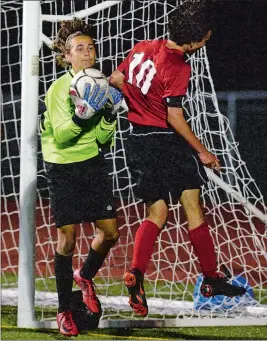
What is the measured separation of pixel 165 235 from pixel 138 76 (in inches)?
A: 211

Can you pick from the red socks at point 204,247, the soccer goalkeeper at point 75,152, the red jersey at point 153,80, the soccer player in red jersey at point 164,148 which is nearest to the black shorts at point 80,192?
the soccer goalkeeper at point 75,152

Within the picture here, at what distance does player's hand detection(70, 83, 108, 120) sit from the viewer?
464 centimetres

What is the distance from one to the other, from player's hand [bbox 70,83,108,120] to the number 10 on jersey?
0.16 metres

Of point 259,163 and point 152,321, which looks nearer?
point 152,321

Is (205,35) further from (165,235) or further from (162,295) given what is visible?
(165,235)

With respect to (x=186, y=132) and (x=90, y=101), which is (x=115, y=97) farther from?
(x=186, y=132)

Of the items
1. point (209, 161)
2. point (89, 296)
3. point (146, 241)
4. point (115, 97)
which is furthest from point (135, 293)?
point (115, 97)

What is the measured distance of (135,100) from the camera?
4.77 m

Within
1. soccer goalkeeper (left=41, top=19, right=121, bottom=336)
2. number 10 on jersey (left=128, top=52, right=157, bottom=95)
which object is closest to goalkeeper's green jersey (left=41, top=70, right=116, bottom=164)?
soccer goalkeeper (left=41, top=19, right=121, bottom=336)

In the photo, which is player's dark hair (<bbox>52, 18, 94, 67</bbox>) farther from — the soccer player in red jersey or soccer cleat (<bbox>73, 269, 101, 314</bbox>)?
soccer cleat (<bbox>73, 269, 101, 314</bbox>)

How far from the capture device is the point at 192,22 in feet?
15.3

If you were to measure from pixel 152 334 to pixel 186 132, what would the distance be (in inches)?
49.7

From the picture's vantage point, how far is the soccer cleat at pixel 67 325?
499 cm

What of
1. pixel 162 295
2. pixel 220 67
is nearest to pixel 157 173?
pixel 162 295
